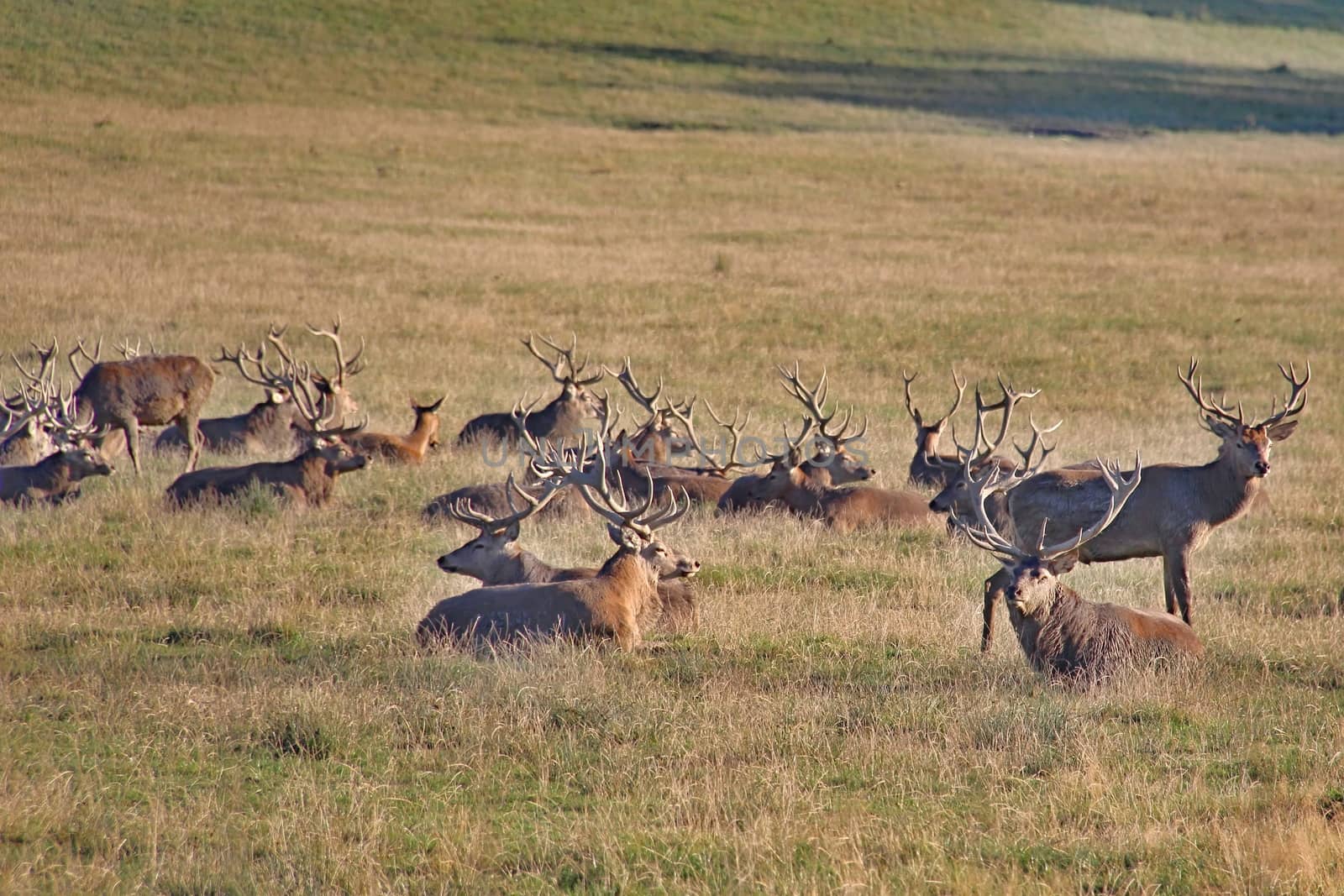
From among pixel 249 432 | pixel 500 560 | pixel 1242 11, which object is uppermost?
pixel 1242 11

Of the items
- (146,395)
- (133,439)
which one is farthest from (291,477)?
(146,395)

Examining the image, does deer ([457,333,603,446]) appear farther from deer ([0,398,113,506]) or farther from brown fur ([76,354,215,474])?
deer ([0,398,113,506])

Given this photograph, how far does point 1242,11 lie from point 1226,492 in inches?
3682

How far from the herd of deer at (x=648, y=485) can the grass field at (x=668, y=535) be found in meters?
0.32

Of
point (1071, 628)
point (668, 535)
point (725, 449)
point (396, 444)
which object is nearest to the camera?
point (1071, 628)

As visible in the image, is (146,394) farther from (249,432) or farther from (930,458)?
(930,458)

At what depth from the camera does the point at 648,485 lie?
40.0ft

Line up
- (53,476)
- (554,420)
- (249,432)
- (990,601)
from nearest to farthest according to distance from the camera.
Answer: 1. (990,601)
2. (53,476)
3. (249,432)
4. (554,420)

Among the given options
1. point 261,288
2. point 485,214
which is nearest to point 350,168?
point 485,214

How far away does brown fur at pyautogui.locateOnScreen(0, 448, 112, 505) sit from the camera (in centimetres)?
1254

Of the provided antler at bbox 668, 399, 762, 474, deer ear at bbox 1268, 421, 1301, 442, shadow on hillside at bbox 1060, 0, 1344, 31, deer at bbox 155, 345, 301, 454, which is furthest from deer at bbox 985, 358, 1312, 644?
shadow on hillside at bbox 1060, 0, 1344, 31

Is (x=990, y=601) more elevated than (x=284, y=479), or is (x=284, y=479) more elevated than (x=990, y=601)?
(x=990, y=601)

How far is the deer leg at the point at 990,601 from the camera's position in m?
8.41

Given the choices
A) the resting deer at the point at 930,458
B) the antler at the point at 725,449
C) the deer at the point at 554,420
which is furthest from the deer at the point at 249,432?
the resting deer at the point at 930,458
